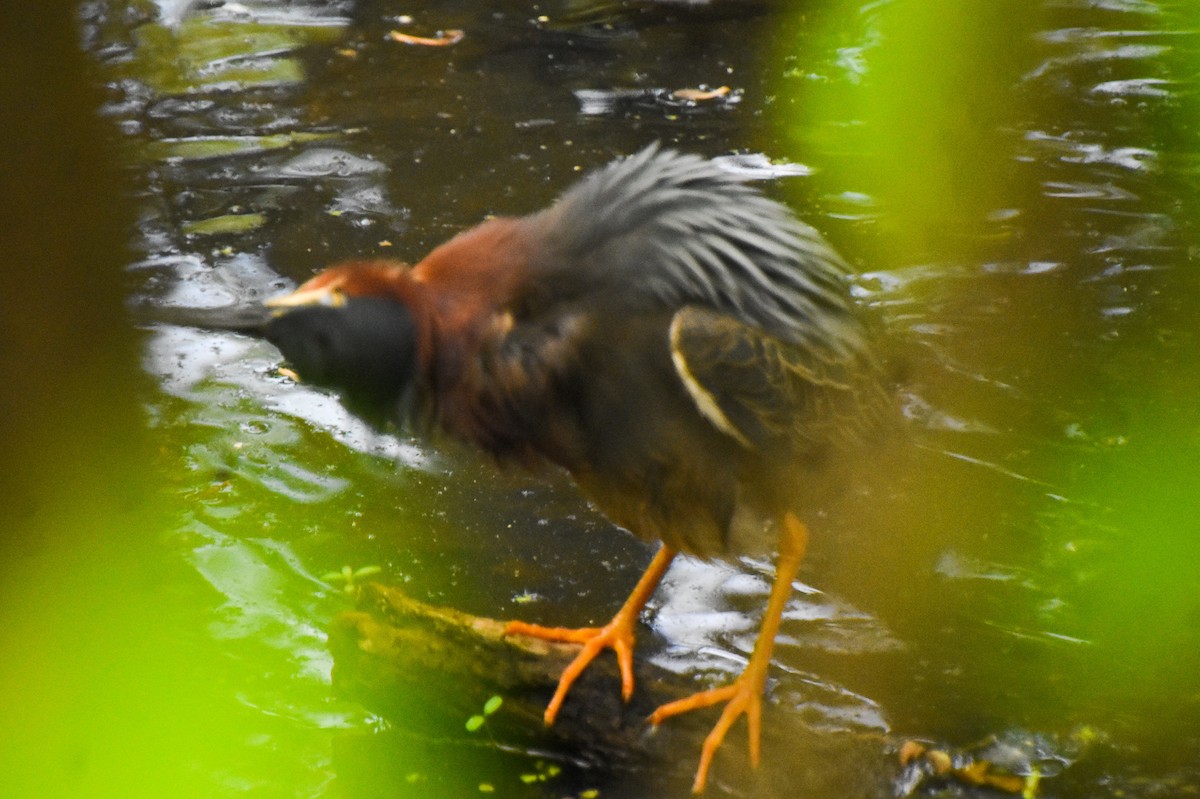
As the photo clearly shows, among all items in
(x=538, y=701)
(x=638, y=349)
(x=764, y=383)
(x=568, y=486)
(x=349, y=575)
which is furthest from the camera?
(x=568, y=486)

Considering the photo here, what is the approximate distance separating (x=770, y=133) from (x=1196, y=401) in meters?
2.88

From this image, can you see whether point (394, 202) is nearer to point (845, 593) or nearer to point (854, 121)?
point (854, 121)

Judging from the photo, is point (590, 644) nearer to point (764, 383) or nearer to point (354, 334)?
point (764, 383)

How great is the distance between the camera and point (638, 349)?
8.49ft

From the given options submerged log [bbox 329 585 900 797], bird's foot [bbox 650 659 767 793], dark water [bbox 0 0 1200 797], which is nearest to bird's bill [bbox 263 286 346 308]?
dark water [bbox 0 0 1200 797]

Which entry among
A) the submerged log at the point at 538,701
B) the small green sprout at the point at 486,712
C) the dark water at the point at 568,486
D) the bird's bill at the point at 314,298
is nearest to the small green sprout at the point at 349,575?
the dark water at the point at 568,486

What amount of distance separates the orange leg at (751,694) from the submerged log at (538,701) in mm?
32

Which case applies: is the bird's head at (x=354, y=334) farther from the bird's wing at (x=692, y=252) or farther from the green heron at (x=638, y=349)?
the bird's wing at (x=692, y=252)

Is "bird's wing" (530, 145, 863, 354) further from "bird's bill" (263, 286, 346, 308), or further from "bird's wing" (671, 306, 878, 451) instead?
"bird's bill" (263, 286, 346, 308)

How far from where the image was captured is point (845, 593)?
374 centimetres

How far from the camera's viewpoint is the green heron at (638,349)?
248 cm

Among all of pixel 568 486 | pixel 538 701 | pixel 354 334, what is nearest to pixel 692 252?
pixel 354 334

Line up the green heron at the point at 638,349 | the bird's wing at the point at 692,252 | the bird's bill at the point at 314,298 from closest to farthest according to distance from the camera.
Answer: the bird's bill at the point at 314,298
the green heron at the point at 638,349
the bird's wing at the point at 692,252

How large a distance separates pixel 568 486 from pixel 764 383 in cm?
169
